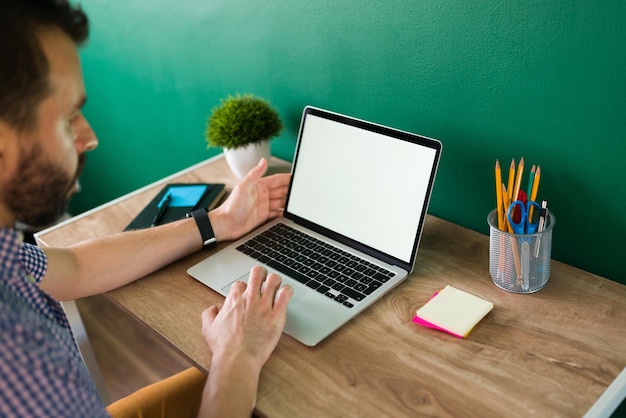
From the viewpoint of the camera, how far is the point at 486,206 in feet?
3.99

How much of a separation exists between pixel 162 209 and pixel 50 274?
0.34m

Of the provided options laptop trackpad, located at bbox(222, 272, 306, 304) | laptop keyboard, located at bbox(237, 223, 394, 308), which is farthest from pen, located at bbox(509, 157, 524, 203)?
laptop trackpad, located at bbox(222, 272, 306, 304)

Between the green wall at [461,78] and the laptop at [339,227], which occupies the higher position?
the green wall at [461,78]

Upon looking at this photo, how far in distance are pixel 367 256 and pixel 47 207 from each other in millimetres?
567

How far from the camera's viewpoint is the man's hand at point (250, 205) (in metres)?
1.26

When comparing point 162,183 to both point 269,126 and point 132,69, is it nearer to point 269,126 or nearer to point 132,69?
point 269,126

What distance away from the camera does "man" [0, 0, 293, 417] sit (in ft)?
2.36

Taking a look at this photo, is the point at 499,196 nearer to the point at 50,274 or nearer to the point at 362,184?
the point at 362,184

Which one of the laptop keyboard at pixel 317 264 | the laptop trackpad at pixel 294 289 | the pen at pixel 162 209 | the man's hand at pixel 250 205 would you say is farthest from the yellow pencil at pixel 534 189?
the pen at pixel 162 209

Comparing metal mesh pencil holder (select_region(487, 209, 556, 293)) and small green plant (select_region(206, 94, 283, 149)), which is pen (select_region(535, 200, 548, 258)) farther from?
small green plant (select_region(206, 94, 283, 149))

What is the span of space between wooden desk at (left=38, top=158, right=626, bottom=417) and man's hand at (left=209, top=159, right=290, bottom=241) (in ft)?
0.46

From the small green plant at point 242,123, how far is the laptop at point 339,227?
19 cm

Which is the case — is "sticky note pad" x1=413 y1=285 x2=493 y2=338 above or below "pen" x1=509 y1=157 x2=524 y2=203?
below

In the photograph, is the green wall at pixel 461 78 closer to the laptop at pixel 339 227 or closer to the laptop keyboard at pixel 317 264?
the laptop at pixel 339 227
